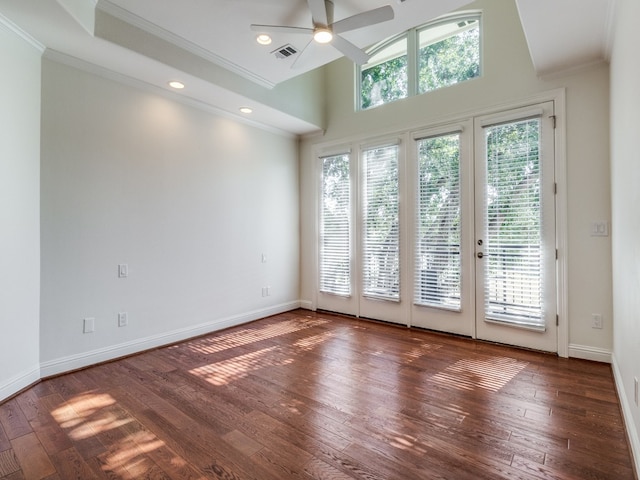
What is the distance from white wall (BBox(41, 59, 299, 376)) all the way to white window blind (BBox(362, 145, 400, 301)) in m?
1.40

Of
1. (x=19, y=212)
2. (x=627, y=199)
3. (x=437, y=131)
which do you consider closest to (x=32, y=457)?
(x=19, y=212)

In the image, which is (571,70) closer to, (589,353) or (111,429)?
(589,353)

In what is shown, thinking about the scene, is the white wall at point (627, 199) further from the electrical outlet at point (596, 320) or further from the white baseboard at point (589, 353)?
the electrical outlet at point (596, 320)

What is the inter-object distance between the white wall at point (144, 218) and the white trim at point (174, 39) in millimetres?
713

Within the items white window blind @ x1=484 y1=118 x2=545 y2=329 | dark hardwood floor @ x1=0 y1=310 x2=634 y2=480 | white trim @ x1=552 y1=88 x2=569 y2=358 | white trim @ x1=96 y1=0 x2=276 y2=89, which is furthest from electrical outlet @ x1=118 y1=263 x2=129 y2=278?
white trim @ x1=552 y1=88 x2=569 y2=358

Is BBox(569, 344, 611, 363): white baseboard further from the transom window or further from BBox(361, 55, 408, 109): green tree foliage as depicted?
BBox(361, 55, 408, 109): green tree foliage

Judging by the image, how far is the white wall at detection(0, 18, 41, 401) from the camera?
2541mm

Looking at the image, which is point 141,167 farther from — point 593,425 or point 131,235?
point 593,425

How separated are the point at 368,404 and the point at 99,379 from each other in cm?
229

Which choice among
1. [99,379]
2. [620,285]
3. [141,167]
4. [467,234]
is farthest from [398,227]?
[99,379]

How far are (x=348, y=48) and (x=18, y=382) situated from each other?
12.5ft

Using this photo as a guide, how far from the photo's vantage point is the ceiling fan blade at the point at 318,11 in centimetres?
243

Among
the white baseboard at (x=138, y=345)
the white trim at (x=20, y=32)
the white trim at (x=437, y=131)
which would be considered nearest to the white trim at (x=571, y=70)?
the white trim at (x=437, y=131)

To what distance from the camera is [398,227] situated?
4.45 m
